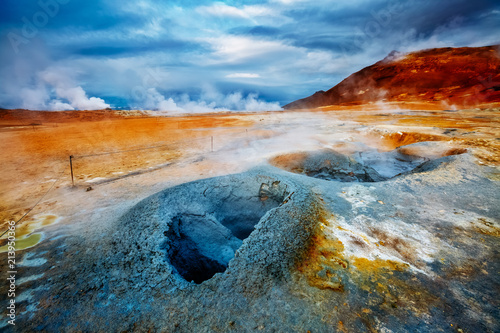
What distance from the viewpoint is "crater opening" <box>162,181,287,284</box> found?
3553 millimetres

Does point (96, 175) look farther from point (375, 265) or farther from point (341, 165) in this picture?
point (341, 165)

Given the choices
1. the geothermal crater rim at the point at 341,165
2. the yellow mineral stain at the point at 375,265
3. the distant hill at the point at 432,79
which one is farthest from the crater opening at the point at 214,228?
the distant hill at the point at 432,79

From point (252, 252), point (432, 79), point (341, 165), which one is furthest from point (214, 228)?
point (432, 79)

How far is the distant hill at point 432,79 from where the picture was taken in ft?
128

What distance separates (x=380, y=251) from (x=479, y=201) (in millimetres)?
3073

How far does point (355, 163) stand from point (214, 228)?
641 cm

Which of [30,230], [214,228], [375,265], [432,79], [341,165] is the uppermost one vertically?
[432,79]

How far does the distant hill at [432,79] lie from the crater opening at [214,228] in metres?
46.0

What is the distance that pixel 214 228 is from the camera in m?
4.26

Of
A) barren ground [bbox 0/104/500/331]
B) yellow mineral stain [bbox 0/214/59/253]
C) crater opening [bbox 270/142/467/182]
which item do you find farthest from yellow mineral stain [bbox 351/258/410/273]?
yellow mineral stain [bbox 0/214/59/253]

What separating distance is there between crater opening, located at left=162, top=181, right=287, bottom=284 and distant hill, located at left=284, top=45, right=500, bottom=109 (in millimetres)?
45977

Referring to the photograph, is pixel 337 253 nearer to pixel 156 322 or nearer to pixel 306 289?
pixel 306 289

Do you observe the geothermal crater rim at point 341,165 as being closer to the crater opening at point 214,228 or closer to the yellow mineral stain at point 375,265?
the crater opening at point 214,228

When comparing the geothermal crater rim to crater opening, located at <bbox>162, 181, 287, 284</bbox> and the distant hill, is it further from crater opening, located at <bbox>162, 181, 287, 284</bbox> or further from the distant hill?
the distant hill
